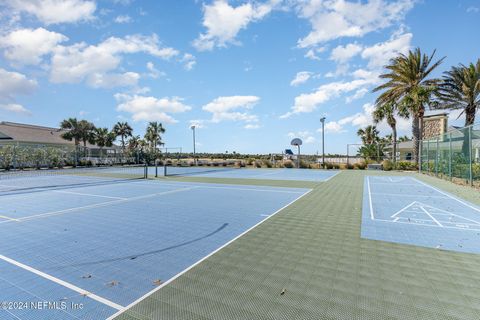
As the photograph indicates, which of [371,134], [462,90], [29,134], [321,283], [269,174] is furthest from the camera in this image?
[371,134]

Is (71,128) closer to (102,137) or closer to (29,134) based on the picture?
(102,137)

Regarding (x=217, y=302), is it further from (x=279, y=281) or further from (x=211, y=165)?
(x=211, y=165)

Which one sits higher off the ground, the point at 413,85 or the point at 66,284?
the point at 413,85

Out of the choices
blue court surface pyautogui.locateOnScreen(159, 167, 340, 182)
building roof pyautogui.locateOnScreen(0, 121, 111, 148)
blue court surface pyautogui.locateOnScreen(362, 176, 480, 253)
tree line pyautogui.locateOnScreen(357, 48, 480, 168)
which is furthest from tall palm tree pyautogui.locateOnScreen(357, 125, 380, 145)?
building roof pyautogui.locateOnScreen(0, 121, 111, 148)

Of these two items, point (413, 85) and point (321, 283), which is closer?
point (321, 283)

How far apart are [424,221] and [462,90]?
62.7 feet

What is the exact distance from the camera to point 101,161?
32438 mm

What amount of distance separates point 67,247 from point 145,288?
2378 mm

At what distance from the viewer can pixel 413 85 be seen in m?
22.0

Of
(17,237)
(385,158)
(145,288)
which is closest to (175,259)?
(145,288)

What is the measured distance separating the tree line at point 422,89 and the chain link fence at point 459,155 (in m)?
4.62

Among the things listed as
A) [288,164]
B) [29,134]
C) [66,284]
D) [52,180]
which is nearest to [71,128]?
[29,134]

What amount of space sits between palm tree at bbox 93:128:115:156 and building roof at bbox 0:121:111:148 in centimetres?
462

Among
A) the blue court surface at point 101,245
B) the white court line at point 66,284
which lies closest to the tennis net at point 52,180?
the blue court surface at point 101,245
